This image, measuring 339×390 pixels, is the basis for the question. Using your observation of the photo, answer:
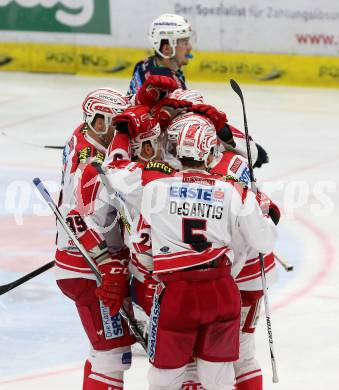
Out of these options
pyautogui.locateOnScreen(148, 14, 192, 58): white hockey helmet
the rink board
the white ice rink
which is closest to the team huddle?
the white ice rink

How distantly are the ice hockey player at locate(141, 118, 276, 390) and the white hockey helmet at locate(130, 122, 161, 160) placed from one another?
45cm

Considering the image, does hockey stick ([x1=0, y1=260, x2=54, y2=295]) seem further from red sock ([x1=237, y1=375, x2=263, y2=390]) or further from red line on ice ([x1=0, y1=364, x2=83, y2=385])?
red sock ([x1=237, y1=375, x2=263, y2=390])

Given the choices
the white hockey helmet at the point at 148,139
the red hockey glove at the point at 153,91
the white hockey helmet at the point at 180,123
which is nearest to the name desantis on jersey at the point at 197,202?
the white hockey helmet at the point at 180,123

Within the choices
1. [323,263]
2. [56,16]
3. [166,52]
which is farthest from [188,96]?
[56,16]

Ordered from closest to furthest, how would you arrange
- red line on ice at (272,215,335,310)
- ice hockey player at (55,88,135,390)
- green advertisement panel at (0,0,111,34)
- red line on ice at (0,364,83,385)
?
1. ice hockey player at (55,88,135,390)
2. red line on ice at (0,364,83,385)
3. red line on ice at (272,215,335,310)
4. green advertisement panel at (0,0,111,34)

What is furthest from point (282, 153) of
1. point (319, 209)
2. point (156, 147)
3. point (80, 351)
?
point (156, 147)

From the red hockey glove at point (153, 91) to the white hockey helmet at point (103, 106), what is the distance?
0.24m

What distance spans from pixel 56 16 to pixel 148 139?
8.97 metres

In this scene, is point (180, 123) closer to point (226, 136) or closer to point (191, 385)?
point (226, 136)

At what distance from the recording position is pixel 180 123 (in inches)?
188

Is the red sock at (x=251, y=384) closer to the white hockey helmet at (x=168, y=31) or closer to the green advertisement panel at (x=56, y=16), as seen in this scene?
the white hockey helmet at (x=168, y=31)

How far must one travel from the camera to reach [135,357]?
598cm

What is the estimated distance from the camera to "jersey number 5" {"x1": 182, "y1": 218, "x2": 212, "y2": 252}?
14.5 ft

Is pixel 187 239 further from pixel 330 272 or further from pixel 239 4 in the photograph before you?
pixel 239 4
